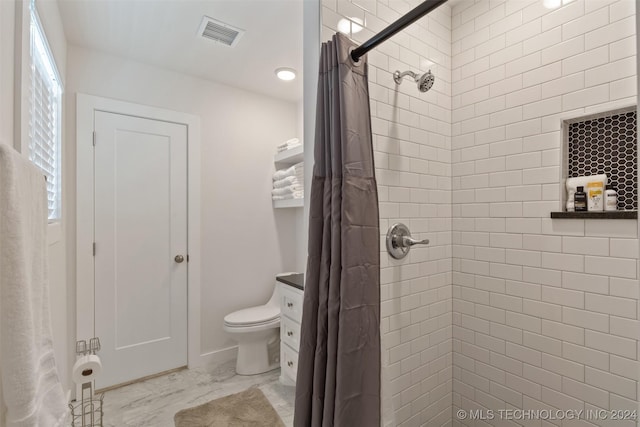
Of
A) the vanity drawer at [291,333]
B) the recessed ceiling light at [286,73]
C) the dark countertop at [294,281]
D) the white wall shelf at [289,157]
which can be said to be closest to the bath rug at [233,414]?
the vanity drawer at [291,333]

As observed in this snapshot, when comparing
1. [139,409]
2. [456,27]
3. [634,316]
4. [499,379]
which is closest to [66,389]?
[139,409]

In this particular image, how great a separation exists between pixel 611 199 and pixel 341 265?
1.06 meters

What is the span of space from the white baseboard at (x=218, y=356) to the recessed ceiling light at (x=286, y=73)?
2.35 m

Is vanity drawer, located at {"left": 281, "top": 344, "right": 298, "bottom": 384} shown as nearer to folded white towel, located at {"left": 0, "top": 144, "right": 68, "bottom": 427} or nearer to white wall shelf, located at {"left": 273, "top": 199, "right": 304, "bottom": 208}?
white wall shelf, located at {"left": 273, "top": 199, "right": 304, "bottom": 208}

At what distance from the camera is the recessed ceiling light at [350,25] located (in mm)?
1248

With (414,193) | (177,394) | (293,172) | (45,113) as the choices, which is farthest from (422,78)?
(177,394)

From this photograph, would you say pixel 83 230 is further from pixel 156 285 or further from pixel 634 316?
pixel 634 316

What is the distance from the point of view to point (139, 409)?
1.94 metres

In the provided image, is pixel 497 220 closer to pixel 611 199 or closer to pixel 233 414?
pixel 611 199

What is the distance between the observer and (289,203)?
2.65 metres

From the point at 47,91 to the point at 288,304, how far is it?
182 cm

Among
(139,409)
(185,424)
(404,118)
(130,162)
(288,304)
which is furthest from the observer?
(130,162)

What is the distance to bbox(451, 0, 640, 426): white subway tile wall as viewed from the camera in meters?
1.15

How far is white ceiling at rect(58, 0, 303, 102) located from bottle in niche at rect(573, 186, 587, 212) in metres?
1.66
